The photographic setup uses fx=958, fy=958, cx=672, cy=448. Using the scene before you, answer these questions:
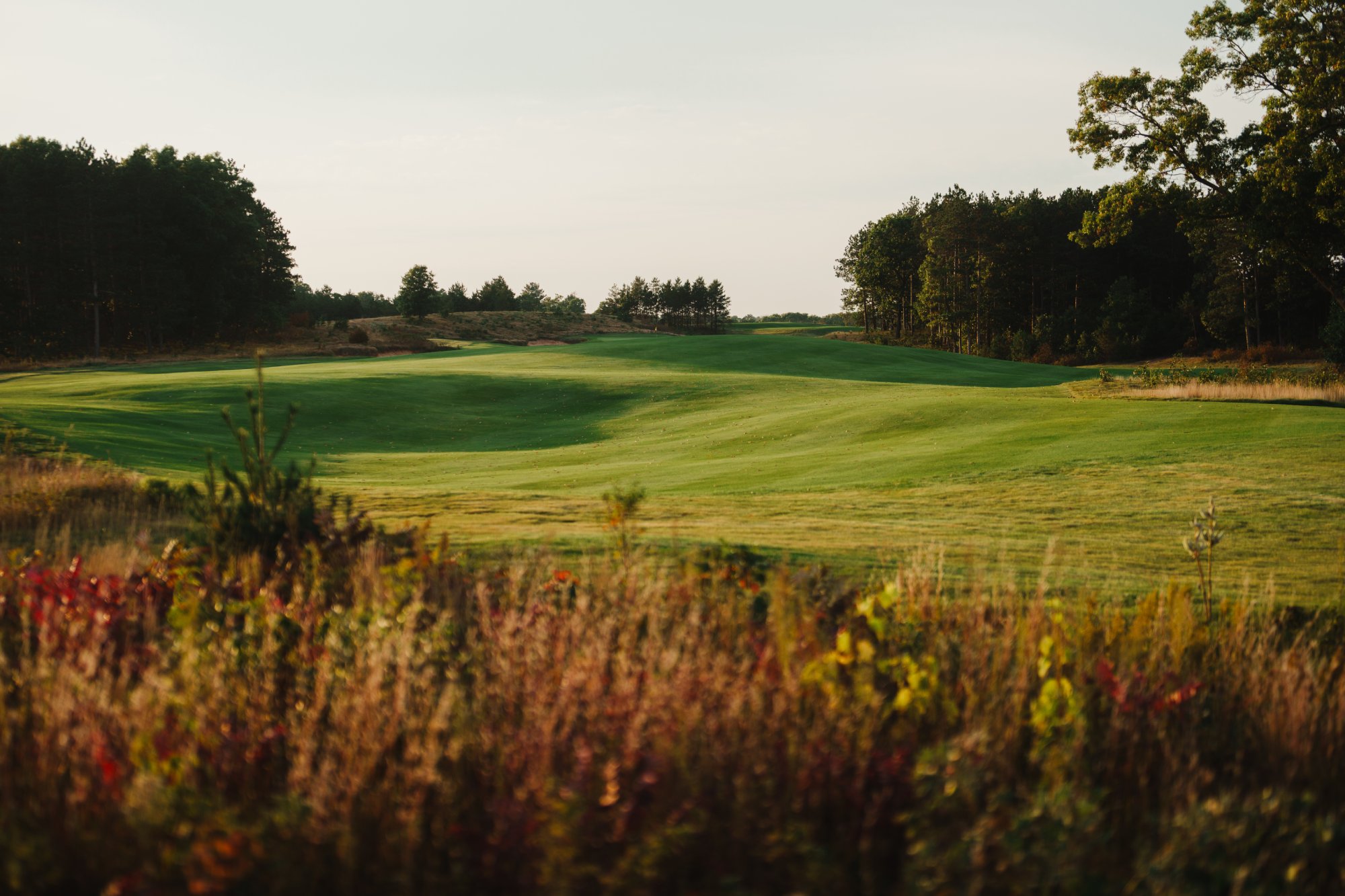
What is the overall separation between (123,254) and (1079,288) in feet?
228

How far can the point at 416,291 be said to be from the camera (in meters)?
76.3

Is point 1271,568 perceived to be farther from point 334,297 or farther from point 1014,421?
point 334,297

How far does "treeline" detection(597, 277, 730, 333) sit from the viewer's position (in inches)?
4178

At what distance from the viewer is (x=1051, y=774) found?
178 inches

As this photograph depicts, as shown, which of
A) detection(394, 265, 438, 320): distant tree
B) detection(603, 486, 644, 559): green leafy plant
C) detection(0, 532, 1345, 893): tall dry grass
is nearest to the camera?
detection(0, 532, 1345, 893): tall dry grass

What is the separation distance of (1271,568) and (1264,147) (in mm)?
29980

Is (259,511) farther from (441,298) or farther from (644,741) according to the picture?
(441,298)

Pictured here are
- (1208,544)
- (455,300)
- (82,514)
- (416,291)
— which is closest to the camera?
(1208,544)

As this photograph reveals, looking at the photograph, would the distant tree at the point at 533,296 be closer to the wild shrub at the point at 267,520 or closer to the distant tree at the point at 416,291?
the distant tree at the point at 416,291

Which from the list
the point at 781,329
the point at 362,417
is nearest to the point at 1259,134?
the point at 362,417

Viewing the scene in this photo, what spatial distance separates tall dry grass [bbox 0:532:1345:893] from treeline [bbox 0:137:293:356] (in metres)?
57.8

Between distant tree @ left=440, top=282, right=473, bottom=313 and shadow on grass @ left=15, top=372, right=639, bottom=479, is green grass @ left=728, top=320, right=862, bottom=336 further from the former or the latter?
shadow on grass @ left=15, top=372, right=639, bottom=479

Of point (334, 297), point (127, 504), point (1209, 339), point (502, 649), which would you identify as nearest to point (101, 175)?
point (334, 297)

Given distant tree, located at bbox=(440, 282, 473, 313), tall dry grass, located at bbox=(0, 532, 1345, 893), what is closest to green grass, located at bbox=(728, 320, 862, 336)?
distant tree, located at bbox=(440, 282, 473, 313)
